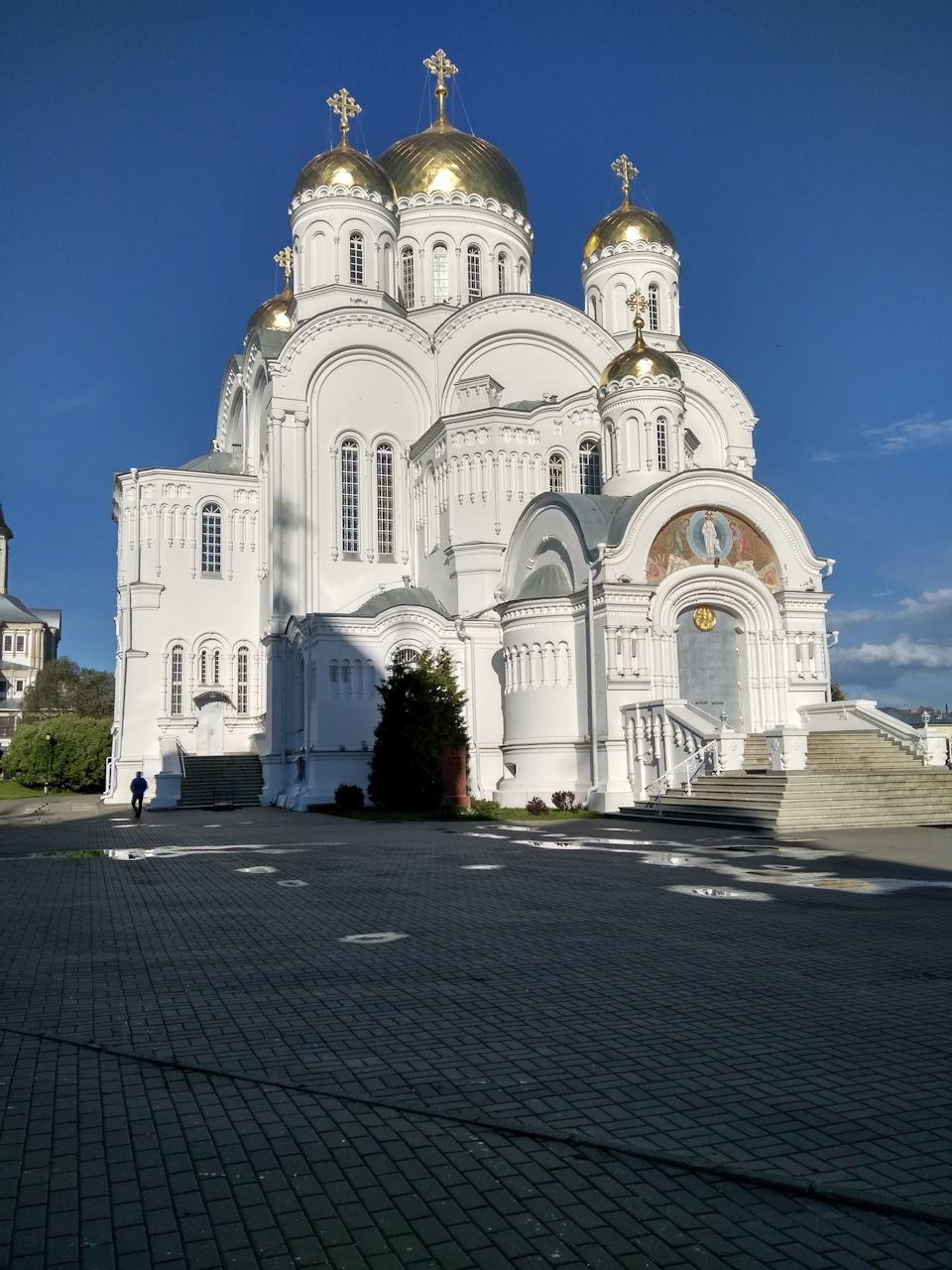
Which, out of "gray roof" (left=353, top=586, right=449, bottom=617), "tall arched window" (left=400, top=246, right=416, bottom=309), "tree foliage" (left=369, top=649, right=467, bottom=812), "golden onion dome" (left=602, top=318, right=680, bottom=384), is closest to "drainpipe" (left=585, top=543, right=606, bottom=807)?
"tree foliage" (left=369, top=649, right=467, bottom=812)

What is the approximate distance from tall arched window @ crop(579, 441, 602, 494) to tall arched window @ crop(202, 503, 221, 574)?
12227mm

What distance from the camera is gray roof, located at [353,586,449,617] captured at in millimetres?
28406

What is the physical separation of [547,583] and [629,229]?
1861 cm

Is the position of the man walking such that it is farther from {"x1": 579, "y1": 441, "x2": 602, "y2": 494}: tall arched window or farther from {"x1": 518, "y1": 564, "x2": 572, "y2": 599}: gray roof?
{"x1": 579, "y1": 441, "x2": 602, "y2": 494}: tall arched window

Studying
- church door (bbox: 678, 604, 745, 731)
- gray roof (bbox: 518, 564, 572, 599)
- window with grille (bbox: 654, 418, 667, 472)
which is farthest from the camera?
window with grille (bbox: 654, 418, 667, 472)

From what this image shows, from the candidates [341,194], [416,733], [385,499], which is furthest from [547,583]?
[341,194]

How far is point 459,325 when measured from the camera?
34.5m

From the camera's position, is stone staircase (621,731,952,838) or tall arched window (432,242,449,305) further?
tall arched window (432,242,449,305)

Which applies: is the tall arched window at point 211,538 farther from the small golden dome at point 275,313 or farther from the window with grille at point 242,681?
the small golden dome at point 275,313

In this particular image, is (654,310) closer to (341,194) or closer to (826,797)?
(341,194)

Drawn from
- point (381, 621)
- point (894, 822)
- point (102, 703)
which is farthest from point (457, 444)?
point (102, 703)

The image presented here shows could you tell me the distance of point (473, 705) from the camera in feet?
93.0

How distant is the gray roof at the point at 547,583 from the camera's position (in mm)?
25750

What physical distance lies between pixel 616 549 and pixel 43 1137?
21224 millimetres
